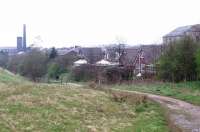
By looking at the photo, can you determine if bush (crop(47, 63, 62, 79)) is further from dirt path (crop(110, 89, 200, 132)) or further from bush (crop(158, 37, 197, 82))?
dirt path (crop(110, 89, 200, 132))

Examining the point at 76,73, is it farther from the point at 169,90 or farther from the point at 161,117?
the point at 161,117

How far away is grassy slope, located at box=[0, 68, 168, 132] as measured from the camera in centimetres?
1658

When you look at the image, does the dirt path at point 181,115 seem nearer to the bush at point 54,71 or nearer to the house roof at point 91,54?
the bush at point 54,71

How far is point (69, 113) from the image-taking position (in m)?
19.5

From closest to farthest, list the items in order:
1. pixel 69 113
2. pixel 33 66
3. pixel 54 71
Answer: pixel 69 113, pixel 33 66, pixel 54 71

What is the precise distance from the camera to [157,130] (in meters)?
17.7

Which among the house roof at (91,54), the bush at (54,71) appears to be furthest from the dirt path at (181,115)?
the house roof at (91,54)

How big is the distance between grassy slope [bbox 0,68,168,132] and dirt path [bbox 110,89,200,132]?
531 mm

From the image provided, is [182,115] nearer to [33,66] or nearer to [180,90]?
[180,90]

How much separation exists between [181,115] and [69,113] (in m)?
6.72

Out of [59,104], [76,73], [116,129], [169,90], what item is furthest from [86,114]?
[76,73]

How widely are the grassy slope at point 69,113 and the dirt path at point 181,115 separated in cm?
53

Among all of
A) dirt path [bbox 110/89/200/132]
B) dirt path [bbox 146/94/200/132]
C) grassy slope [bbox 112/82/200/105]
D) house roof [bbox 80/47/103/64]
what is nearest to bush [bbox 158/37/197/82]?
grassy slope [bbox 112/82/200/105]

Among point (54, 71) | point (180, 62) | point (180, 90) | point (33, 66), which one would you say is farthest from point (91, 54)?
point (180, 90)
